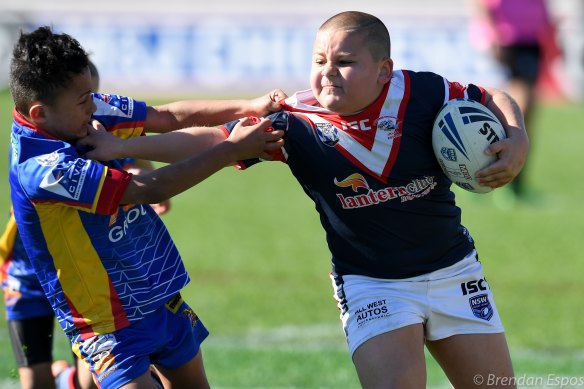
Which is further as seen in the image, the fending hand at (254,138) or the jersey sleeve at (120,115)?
the jersey sleeve at (120,115)

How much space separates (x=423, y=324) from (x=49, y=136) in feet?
5.93

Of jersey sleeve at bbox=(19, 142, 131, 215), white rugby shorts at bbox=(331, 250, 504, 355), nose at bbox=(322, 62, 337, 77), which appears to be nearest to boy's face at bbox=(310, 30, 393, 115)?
nose at bbox=(322, 62, 337, 77)

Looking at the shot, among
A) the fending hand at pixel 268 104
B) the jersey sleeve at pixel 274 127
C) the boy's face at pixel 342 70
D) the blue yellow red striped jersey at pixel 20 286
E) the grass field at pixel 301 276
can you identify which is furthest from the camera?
the grass field at pixel 301 276

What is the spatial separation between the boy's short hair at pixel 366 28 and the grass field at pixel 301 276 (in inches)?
109

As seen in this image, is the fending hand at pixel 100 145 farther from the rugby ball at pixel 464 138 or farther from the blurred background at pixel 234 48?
the blurred background at pixel 234 48

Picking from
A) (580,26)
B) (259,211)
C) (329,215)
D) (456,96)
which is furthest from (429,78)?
(580,26)

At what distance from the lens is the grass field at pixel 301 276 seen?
23.2 feet

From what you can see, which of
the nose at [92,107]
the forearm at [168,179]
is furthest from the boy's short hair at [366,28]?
the nose at [92,107]

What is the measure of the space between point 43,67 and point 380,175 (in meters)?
1.50

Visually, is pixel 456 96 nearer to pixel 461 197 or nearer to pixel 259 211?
pixel 259 211

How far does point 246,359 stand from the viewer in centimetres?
722

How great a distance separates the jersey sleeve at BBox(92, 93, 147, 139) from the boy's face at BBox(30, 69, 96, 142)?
0.27 metres

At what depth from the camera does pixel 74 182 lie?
4121 mm

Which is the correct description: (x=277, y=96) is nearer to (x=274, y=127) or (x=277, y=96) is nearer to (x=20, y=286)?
(x=274, y=127)
